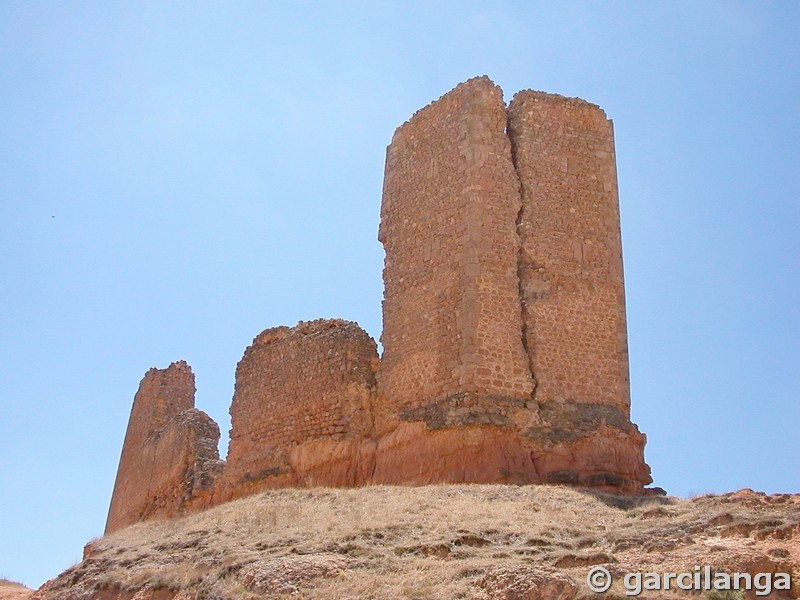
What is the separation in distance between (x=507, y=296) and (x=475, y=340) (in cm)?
78

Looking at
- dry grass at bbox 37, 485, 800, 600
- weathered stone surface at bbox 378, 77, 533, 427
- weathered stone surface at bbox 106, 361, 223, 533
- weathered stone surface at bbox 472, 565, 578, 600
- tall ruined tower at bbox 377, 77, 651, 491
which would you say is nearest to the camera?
weathered stone surface at bbox 472, 565, 578, 600

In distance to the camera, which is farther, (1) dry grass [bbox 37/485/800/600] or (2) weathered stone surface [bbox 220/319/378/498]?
(2) weathered stone surface [bbox 220/319/378/498]

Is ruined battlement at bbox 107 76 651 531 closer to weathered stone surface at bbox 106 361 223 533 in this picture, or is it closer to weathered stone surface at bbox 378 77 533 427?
weathered stone surface at bbox 378 77 533 427

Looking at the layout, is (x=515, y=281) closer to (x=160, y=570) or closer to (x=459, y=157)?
(x=459, y=157)

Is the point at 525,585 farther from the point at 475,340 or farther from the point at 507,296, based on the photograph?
the point at 507,296

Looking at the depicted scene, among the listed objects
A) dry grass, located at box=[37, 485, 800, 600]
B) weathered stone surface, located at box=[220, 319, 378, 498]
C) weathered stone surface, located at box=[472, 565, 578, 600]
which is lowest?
weathered stone surface, located at box=[472, 565, 578, 600]

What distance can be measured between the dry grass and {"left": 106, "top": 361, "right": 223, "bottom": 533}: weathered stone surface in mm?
4539

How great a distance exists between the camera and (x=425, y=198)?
13.5 meters

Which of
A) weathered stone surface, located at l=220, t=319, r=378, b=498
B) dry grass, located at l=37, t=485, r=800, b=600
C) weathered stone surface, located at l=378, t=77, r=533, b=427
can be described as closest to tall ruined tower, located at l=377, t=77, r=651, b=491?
weathered stone surface, located at l=378, t=77, r=533, b=427

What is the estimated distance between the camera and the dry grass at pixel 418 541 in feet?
23.8

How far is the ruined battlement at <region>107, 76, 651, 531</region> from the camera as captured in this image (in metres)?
11.9

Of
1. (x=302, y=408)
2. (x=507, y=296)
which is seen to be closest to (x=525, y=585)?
(x=507, y=296)

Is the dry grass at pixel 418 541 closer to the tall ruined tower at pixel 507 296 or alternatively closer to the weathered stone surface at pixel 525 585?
the weathered stone surface at pixel 525 585

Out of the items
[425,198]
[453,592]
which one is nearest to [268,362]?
[425,198]
